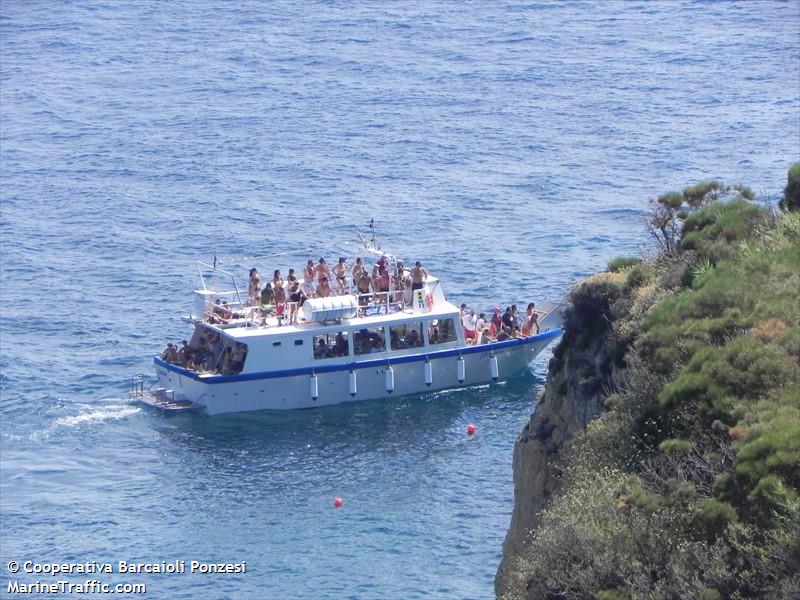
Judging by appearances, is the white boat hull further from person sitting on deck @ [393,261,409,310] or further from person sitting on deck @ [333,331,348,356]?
person sitting on deck @ [393,261,409,310]

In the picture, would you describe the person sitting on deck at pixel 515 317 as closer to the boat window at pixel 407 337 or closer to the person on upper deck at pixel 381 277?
the boat window at pixel 407 337

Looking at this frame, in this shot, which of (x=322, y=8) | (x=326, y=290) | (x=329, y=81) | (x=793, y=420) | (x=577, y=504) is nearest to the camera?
(x=793, y=420)

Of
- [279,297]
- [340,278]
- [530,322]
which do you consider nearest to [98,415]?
[279,297]

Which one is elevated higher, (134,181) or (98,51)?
(98,51)

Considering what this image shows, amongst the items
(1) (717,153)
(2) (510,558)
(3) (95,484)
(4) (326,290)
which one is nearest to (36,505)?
(3) (95,484)

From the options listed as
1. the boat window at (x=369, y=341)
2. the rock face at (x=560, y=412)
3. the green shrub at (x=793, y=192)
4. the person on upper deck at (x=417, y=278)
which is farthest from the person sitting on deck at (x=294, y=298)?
the green shrub at (x=793, y=192)

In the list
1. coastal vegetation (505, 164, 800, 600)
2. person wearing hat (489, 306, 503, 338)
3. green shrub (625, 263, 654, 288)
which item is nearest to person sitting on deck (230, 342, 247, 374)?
person wearing hat (489, 306, 503, 338)

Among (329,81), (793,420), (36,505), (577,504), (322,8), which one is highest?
(322,8)

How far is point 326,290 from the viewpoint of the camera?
43.6m

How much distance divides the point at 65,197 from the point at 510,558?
43385 mm

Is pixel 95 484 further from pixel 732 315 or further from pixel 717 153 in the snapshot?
pixel 717 153

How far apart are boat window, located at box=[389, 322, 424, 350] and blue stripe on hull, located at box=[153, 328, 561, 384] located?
42 cm

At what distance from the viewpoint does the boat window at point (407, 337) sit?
145 feet

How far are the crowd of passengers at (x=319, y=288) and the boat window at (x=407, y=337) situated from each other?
30.4 inches
